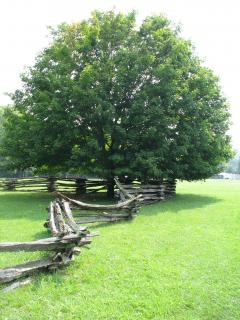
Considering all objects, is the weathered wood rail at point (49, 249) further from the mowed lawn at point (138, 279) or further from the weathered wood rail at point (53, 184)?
the weathered wood rail at point (53, 184)

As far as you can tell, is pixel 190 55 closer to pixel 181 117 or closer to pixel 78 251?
pixel 181 117

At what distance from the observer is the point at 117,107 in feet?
57.2

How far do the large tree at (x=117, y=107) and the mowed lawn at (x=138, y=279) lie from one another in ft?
23.8

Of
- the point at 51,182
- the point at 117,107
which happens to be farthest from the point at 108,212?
the point at 51,182

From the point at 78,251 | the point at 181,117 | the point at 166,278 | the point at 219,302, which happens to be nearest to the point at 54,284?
the point at 78,251

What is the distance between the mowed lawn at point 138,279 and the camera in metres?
4.59

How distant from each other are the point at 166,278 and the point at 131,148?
11721mm

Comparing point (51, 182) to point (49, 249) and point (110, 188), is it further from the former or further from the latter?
point (49, 249)

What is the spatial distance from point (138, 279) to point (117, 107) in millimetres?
12752

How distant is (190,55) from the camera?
2045cm

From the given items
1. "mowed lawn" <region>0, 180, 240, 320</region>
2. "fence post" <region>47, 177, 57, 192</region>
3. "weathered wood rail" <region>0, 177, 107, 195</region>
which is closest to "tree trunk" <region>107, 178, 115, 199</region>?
"weathered wood rail" <region>0, 177, 107, 195</region>

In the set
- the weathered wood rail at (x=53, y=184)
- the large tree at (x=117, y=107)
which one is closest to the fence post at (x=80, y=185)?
the weathered wood rail at (x=53, y=184)

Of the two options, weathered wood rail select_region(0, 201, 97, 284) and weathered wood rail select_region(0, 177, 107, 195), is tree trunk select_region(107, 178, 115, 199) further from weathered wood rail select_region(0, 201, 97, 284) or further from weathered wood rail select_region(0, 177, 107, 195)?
weathered wood rail select_region(0, 201, 97, 284)

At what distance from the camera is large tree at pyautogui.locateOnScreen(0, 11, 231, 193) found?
16375mm
